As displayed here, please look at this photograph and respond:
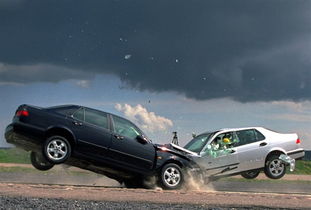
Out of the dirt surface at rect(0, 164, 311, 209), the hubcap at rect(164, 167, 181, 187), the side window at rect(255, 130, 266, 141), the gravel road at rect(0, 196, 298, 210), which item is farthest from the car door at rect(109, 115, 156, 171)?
the side window at rect(255, 130, 266, 141)

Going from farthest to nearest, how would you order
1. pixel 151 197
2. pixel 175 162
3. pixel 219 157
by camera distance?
pixel 219 157 → pixel 175 162 → pixel 151 197

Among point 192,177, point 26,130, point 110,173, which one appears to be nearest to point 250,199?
point 192,177

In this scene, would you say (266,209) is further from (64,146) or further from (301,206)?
(64,146)

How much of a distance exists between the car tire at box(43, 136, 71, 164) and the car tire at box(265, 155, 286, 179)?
599 centimetres

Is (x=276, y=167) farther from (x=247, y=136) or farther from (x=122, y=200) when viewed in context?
(x=122, y=200)

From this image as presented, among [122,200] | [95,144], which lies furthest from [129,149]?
[122,200]

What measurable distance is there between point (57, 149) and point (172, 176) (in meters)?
2.75

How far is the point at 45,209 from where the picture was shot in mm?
7395

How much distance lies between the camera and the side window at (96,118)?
11266 millimetres

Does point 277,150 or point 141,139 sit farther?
point 277,150

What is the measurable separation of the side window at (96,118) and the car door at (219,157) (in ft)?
9.95

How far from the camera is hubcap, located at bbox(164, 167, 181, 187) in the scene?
11516mm

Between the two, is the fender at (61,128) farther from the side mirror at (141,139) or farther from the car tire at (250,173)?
the car tire at (250,173)

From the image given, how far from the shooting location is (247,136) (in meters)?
13.9
